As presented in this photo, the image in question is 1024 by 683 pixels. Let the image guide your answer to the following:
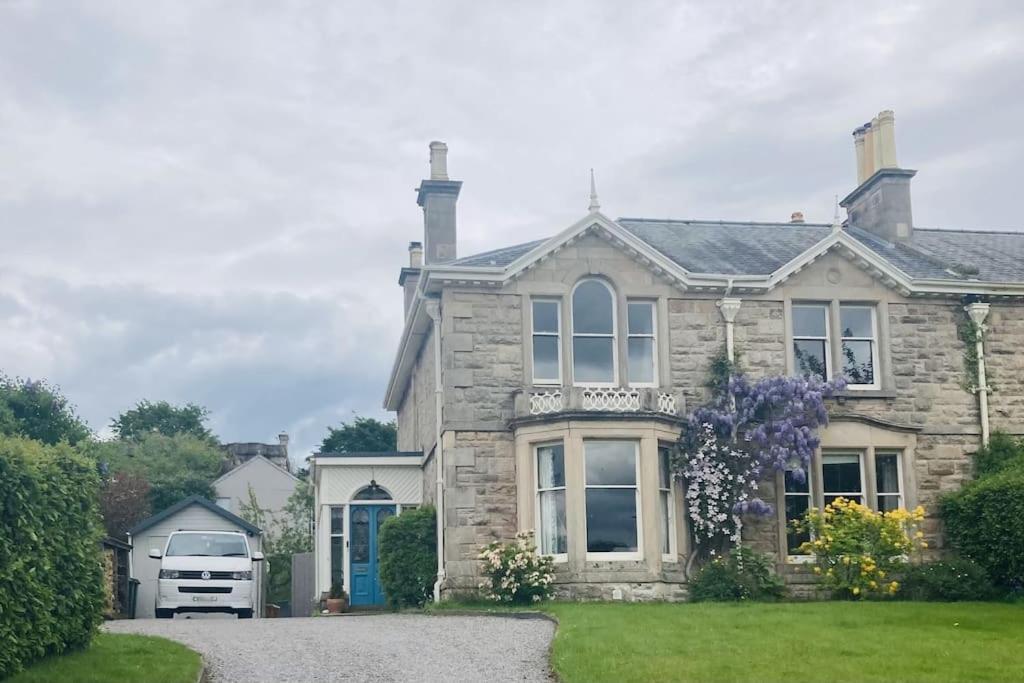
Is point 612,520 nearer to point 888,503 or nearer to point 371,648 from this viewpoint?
point 888,503

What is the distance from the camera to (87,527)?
49.8 ft

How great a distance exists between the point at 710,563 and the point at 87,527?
12777 mm

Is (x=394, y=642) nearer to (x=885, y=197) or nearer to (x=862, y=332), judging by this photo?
(x=862, y=332)

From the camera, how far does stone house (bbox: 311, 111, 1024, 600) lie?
2442cm

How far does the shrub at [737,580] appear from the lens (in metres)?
23.9

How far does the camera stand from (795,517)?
85.6ft

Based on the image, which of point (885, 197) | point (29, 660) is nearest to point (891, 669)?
point (29, 660)

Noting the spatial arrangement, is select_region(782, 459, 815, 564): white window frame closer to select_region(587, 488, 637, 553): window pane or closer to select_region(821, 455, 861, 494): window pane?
select_region(821, 455, 861, 494): window pane

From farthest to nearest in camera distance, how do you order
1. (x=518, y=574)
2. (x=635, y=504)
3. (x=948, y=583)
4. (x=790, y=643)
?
1. (x=635, y=504)
2. (x=948, y=583)
3. (x=518, y=574)
4. (x=790, y=643)

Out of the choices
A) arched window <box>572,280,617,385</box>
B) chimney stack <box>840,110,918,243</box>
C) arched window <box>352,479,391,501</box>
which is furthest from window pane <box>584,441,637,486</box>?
chimney stack <box>840,110,918,243</box>

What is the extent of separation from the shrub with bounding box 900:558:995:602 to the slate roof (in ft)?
20.5

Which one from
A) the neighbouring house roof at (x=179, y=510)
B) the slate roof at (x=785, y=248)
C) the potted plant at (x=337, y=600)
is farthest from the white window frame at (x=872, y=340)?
the neighbouring house roof at (x=179, y=510)

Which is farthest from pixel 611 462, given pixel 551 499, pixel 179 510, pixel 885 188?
pixel 179 510

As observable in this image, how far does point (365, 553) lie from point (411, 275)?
8764mm
